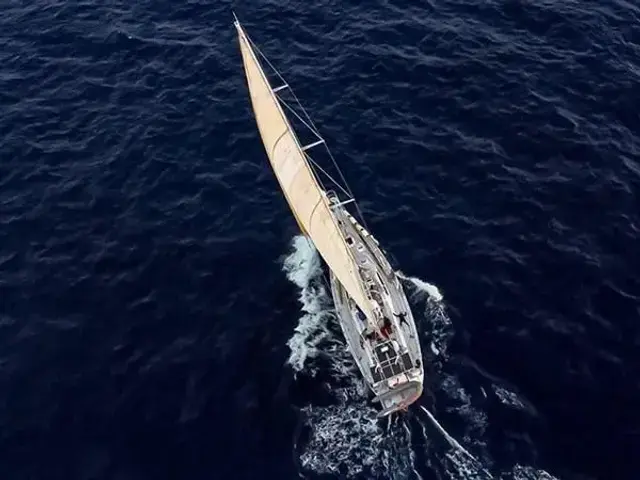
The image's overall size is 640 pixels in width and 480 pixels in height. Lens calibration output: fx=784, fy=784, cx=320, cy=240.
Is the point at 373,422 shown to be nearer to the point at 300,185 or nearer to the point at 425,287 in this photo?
the point at 425,287

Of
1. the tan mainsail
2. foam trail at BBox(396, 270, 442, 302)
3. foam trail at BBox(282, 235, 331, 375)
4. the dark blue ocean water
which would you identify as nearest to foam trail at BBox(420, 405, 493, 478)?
the dark blue ocean water

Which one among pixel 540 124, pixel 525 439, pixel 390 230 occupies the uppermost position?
pixel 540 124

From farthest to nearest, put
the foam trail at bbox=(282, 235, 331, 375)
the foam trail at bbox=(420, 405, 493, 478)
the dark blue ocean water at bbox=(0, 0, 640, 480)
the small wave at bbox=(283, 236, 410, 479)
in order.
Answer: the foam trail at bbox=(282, 235, 331, 375)
the dark blue ocean water at bbox=(0, 0, 640, 480)
the small wave at bbox=(283, 236, 410, 479)
the foam trail at bbox=(420, 405, 493, 478)

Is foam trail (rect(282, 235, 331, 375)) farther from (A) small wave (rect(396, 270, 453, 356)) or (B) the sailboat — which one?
(A) small wave (rect(396, 270, 453, 356))

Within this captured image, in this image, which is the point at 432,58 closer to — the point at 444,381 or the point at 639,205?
the point at 639,205

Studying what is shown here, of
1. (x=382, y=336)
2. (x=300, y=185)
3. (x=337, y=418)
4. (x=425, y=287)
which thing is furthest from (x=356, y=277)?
(x=337, y=418)

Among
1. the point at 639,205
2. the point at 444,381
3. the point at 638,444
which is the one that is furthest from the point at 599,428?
the point at 639,205

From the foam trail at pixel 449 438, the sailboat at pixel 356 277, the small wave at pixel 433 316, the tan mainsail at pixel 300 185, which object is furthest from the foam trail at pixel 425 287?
the foam trail at pixel 449 438

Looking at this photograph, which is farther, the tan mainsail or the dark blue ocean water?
the tan mainsail
